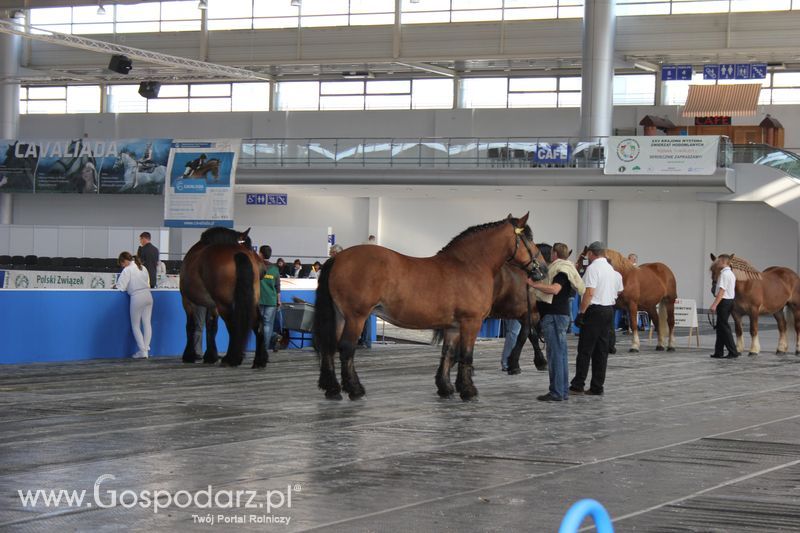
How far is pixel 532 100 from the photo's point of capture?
46.4 m

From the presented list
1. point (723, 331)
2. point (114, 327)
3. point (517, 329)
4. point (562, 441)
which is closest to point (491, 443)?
point (562, 441)

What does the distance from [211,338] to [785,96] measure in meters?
32.6

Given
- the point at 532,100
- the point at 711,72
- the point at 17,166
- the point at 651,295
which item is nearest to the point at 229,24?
the point at 17,166

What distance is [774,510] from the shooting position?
7086 mm

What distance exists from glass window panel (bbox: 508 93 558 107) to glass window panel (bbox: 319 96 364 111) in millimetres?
6307

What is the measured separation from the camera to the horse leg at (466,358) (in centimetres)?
1239

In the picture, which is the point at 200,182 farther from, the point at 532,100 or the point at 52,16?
the point at 52,16

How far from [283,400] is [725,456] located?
15.9 ft

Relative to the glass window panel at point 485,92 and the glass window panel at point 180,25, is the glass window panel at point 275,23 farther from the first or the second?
the glass window panel at point 485,92

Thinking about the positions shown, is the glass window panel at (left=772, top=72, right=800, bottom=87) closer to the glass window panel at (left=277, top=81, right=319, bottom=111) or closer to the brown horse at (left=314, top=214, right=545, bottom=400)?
the glass window panel at (left=277, top=81, right=319, bottom=111)

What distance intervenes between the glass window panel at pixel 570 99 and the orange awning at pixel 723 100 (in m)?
4.67

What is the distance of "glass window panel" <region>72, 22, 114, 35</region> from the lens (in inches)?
1853

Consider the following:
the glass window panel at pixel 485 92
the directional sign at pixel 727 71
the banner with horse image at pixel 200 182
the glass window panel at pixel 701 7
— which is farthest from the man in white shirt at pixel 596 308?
the glass window panel at pixel 485 92

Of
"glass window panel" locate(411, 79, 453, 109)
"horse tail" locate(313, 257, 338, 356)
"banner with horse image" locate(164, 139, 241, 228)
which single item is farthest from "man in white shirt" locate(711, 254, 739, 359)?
"glass window panel" locate(411, 79, 453, 109)
